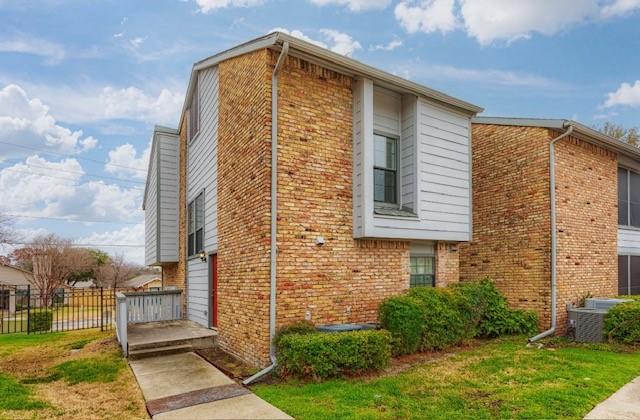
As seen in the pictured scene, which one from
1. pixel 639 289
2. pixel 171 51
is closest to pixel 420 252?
pixel 639 289

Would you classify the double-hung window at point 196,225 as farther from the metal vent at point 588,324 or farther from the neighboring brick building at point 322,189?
the metal vent at point 588,324

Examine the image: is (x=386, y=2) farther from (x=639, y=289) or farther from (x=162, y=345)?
(x=639, y=289)

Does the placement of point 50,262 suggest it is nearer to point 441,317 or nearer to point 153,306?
point 153,306

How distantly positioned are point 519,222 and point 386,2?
7.43 metres

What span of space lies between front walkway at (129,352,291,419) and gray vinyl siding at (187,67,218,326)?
2906mm

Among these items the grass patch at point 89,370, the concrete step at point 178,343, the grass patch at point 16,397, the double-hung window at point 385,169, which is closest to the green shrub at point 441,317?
the double-hung window at point 385,169

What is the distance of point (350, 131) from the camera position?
7977 millimetres

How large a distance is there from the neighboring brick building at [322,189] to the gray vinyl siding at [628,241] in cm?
597

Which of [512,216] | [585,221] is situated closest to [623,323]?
[585,221]

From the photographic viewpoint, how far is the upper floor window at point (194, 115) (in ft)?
37.8

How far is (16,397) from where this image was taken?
5.72 m

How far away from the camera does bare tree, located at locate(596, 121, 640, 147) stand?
25.1 meters

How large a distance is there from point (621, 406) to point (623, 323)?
4.41 metres

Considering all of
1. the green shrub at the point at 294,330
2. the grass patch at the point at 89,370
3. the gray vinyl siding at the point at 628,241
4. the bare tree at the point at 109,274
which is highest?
the gray vinyl siding at the point at 628,241
